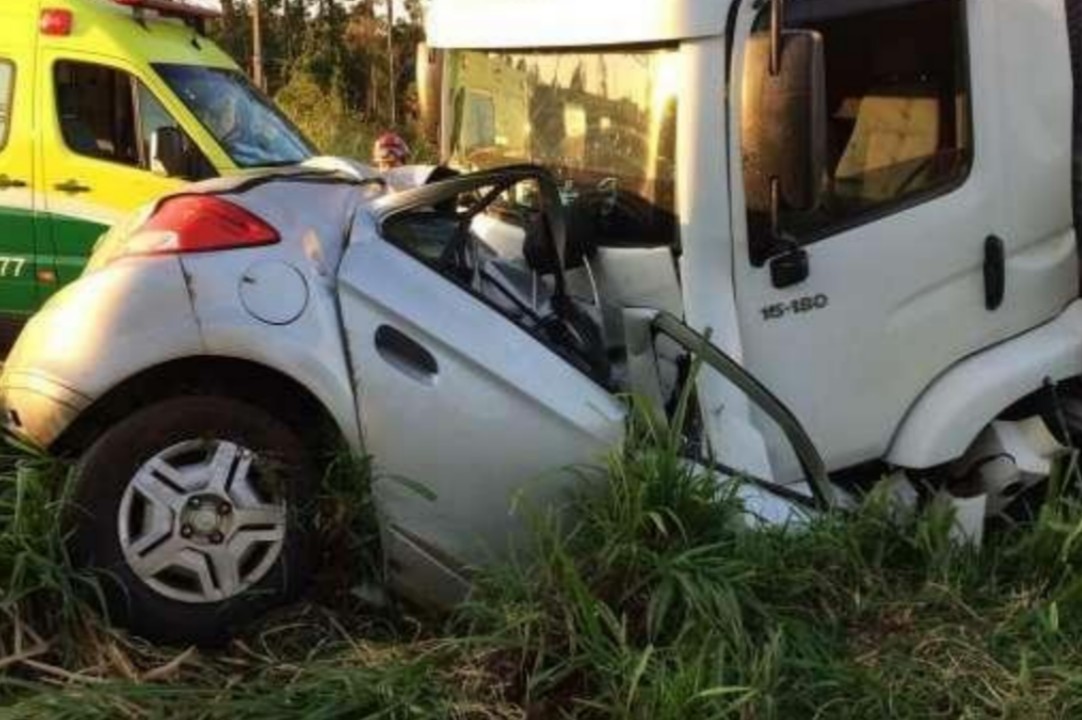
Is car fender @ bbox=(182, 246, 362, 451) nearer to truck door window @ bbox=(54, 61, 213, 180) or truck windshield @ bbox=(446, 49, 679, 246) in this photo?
truck windshield @ bbox=(446, 49, 679, 246)

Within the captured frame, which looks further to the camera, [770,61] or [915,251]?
[915,251]

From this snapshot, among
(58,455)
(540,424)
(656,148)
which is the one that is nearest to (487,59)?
(656,148)

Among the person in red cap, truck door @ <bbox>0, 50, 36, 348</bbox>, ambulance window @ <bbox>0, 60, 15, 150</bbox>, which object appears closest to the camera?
the person in red cap

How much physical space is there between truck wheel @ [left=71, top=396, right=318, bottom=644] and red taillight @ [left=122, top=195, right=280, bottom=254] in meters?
0.39

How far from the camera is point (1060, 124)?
4.41m

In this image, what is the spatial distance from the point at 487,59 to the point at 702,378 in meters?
1.48

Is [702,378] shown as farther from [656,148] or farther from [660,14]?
[660,14]

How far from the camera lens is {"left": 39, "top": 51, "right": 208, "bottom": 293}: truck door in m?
9.04

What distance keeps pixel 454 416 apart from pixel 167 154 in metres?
6.05

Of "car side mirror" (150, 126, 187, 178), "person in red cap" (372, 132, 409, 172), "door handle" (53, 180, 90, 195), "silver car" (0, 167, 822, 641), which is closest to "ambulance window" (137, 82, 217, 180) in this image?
"car side mirror" (150, 126, 187, 178)

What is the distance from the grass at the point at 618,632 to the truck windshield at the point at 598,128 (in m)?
0.81

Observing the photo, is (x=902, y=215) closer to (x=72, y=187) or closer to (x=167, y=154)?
(x=167, y=154)

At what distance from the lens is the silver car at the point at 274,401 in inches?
137

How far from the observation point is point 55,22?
9.17m
